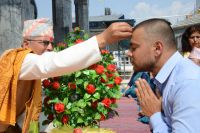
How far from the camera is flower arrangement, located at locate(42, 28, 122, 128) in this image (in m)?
2.89

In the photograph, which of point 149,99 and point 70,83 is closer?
point 149,99

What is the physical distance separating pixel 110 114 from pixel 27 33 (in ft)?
3.41

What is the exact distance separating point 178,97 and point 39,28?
58.2 inches

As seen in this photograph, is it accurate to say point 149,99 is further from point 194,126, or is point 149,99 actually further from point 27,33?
point 27,33

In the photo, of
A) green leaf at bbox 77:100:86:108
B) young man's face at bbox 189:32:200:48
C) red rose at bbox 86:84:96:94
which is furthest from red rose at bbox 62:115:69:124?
young man's face at bbox 189:32:200:48

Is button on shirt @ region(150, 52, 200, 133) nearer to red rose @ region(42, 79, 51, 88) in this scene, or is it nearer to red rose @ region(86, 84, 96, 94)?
red rose @ region(86, 84, 96, 94)

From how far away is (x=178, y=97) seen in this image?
171cm

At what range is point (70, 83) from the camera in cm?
294

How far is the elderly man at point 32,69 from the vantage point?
2.28 m

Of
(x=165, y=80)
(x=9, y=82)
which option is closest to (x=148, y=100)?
(x=165, y=80)

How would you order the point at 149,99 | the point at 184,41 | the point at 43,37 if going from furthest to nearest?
1. the point at 184,41
2. the point at 43,37
3. the point at 149,99

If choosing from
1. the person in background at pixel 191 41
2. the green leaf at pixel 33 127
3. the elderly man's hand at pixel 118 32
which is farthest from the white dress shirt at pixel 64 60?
the person in background at pixel 191 41

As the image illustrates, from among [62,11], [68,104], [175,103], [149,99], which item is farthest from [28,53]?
[62,11]

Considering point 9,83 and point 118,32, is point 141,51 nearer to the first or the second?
point 118,32
